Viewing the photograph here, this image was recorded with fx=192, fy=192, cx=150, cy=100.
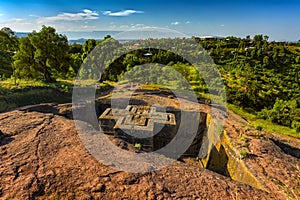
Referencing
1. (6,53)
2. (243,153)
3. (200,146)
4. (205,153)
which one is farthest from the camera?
(6,53)

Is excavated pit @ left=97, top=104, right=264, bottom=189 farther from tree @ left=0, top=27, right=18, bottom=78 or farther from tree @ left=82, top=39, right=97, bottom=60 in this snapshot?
tree @ left=0, top=27, right=18, bottom=78

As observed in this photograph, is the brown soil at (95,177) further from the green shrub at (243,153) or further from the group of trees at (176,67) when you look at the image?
the group of trees at (176,67)

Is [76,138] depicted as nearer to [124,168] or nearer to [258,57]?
[124,168]

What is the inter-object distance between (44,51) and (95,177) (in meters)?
13.3

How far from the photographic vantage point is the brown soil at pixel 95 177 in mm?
4715

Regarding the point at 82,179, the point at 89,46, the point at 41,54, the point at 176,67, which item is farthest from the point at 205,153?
the point at 176,67

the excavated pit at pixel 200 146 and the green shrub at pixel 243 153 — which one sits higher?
the green shrub at pixel 243 153

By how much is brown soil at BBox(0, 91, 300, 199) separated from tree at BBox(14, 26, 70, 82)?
30.5 ft

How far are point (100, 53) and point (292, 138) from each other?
51.3 feet

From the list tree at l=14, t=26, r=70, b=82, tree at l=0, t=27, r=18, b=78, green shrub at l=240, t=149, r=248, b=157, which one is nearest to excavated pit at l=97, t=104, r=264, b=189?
green shrub at l=240, t=149, r=248, b=157

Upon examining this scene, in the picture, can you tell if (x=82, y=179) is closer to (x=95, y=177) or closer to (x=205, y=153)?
(x=95, y=177)

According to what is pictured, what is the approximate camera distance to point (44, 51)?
593 inches

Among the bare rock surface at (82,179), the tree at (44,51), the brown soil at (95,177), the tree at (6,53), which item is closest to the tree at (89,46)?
the tree at (44,51)

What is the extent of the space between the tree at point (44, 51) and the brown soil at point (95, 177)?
366 inches
